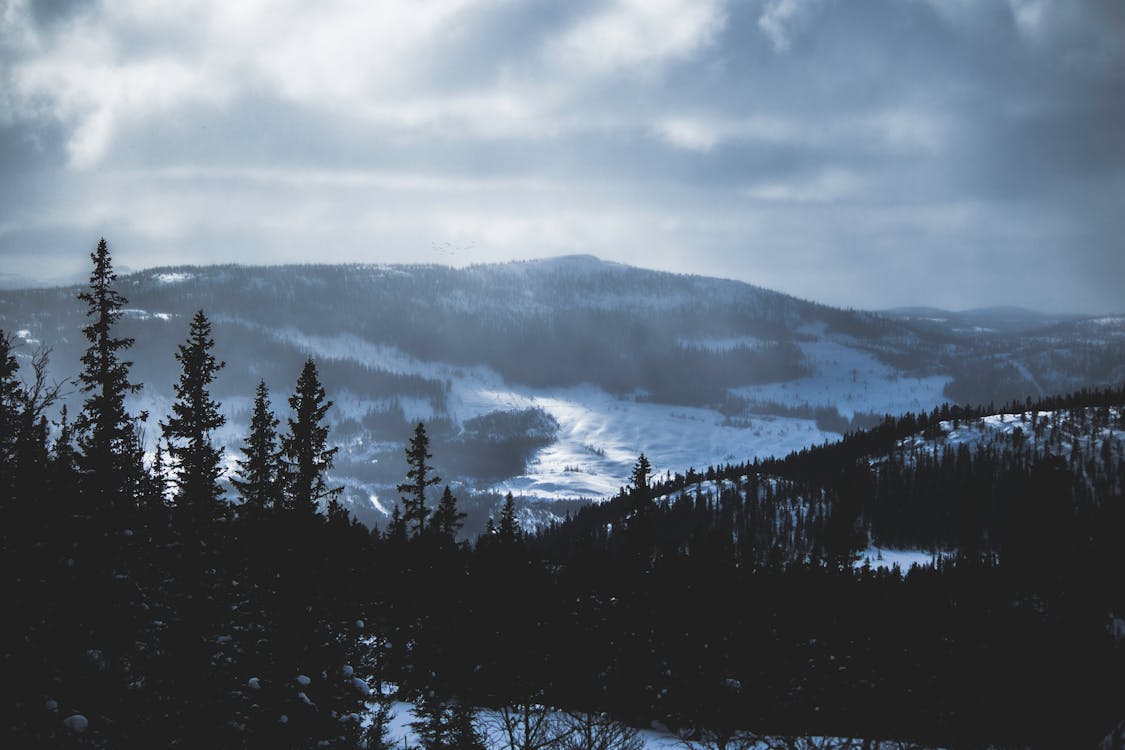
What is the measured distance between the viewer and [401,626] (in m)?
44.3

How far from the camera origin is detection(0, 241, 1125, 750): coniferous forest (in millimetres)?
22125

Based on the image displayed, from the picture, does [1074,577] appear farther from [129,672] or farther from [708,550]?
[129,672]

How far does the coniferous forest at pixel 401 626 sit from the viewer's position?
72.6 feet

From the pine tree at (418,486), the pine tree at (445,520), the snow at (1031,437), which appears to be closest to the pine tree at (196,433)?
the pine tree at (418,486)

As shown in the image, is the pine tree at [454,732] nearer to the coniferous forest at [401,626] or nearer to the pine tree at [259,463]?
the coniferous forest at [401,626]

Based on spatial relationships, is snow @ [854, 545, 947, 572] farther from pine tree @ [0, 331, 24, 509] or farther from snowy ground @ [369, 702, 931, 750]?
pine tree @ [0, 331, 24, 509]

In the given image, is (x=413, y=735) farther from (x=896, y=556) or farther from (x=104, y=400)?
(x=896, y=556)

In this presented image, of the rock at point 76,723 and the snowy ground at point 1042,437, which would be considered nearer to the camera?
the rock at point 76,723

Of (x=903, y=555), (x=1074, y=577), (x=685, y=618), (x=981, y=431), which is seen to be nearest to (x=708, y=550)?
(x=685, y=618)

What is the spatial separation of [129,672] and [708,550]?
4472 centimetres

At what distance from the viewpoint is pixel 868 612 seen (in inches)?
2729

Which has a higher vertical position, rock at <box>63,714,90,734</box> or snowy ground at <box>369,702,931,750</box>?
rock at <box>63,714,90,734</box>

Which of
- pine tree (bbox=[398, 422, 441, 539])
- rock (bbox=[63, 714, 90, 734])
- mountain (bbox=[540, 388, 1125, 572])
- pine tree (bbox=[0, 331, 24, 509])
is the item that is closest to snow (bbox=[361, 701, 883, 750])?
rock (bbox=[63, 714, 90, 734])

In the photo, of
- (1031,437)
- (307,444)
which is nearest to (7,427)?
(307,444)
